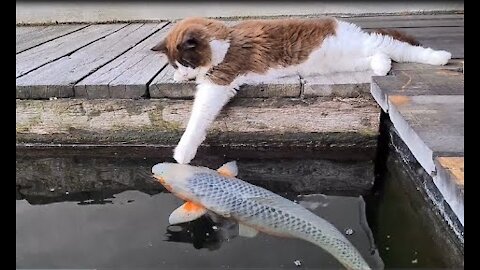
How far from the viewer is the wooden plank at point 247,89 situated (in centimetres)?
282

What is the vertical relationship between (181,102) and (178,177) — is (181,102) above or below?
above

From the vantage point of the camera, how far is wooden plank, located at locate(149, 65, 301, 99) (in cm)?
282

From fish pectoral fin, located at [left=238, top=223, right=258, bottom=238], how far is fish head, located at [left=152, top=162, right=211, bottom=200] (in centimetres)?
25

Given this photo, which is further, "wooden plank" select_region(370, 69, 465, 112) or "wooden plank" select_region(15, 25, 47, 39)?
"wooden plank" select_region(15, 25, 47, 39)

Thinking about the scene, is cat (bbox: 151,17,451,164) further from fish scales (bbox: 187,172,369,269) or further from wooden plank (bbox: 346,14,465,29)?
wooden plank (bbox: 346,14,465,29)

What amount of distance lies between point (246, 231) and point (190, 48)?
0.98 m

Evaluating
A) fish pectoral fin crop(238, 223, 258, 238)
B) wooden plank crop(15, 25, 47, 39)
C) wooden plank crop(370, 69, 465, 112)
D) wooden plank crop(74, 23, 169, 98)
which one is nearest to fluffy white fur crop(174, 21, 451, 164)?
wooden plank crop(370, 69, 465, 112)

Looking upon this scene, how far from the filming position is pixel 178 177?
2.41 meters

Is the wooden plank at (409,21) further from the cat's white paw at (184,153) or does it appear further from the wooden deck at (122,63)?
the cat's white paw at (184,153)

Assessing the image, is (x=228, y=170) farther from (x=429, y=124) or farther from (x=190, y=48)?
(x=429, y=124)

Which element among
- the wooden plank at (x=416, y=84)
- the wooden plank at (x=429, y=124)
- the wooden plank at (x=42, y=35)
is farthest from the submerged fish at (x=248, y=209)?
the wooden plank at (x=42, y=35)

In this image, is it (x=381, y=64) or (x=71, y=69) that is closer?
(x=381, y=64)

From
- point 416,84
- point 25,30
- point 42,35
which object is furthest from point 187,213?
point 25,30

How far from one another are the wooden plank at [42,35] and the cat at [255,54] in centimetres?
173
